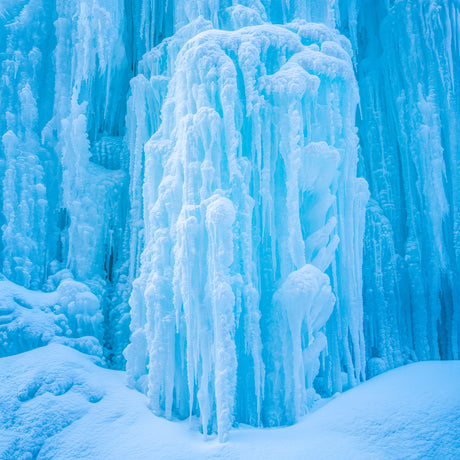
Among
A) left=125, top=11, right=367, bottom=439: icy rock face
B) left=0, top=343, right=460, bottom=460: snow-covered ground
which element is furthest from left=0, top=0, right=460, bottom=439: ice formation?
left=0, top=343, right=460, bottom=460: snow-covered ground

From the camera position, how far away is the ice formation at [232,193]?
7.29 meters

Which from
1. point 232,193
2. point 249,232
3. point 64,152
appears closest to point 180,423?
point 249,232

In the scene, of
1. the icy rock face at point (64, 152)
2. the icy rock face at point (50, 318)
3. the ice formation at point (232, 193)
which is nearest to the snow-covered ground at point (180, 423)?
the icy rock face at point (50, 318)

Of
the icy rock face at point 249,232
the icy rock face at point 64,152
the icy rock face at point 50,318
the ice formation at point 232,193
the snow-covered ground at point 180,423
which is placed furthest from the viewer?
the icy rock face at point 64,152

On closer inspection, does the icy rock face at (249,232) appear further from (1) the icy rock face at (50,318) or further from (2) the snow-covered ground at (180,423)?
(1) the icy rock face at (50,318)

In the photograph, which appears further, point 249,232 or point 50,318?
point 50,318

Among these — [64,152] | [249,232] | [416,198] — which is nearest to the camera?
[249,232]

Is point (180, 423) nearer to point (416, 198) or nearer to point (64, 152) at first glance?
point (64, 152)

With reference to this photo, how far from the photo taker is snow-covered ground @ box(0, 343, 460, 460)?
600 centimetres

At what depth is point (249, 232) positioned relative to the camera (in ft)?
24.5

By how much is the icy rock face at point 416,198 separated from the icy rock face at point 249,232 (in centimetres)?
218

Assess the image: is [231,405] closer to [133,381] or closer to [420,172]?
[133,381]

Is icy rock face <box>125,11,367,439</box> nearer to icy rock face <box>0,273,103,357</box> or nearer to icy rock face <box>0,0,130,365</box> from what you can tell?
icy rock face <box>0,273,103,357</box>

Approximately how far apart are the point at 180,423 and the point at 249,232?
322 cm
